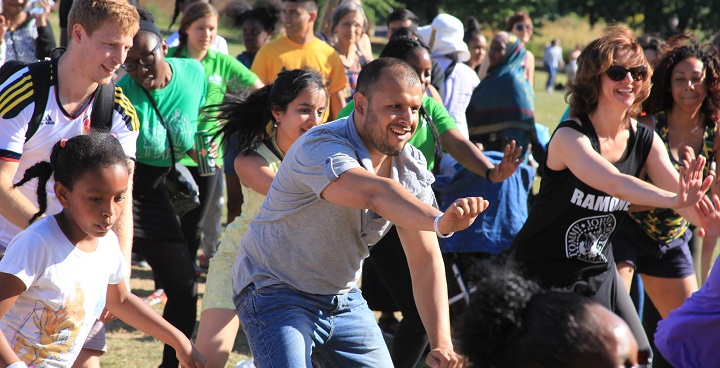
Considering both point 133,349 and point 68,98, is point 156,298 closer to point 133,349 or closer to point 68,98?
point 133,349

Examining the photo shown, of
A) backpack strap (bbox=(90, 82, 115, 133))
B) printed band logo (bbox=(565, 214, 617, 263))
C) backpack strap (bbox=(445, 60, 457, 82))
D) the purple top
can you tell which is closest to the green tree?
backpack strap (bbox=(445, 60, 457, 82))

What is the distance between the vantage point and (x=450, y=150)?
18.0 feet

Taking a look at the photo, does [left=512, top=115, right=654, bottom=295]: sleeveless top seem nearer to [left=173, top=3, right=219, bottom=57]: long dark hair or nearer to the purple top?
the purple top

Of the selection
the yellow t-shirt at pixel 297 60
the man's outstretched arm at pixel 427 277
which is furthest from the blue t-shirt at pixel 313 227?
the yellow t-shirt at pixel 297 60

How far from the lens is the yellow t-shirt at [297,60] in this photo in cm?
739

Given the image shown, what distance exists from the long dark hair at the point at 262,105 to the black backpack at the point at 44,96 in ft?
2.43

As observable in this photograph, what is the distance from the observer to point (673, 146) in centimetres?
556

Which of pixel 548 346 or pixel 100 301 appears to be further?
pixel 100 301

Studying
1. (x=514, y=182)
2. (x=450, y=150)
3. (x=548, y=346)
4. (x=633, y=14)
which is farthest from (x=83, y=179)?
(x=633, y=14)

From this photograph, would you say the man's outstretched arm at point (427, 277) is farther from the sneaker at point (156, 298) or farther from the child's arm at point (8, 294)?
the sneaker at point (156, 298)

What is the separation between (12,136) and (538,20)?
43.8 m

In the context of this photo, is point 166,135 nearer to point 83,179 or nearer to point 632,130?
point 83,179

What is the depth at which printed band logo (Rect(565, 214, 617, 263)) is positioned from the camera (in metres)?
4.50

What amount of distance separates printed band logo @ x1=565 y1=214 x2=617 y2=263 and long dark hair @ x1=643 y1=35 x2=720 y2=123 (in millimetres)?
1448
